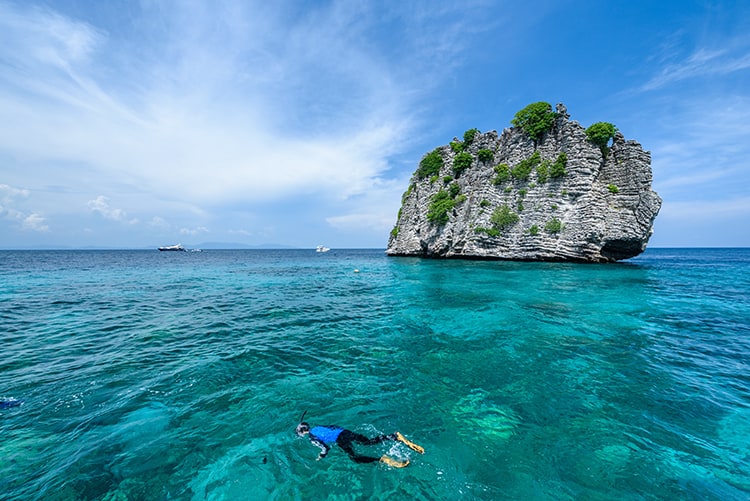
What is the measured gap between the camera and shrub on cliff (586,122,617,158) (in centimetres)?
3850

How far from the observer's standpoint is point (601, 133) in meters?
38.6

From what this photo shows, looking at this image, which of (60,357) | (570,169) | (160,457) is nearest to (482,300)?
(160,457)

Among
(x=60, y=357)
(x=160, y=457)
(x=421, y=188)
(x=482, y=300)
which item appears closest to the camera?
(x=160, y=457)

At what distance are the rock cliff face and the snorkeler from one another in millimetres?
43517

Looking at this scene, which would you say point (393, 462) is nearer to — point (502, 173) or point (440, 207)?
point (502, 173)

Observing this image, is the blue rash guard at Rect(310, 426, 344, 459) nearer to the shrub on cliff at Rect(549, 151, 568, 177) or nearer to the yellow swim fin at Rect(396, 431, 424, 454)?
the yellow swim fin at Rect(396, 431, 424, 454)

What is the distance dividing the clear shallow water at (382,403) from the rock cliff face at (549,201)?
88.9ft

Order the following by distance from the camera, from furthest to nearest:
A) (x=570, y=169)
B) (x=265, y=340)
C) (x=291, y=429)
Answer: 1. (x=570, y=169)
2. (x=265, y=340)
3. (x=291, y=429)

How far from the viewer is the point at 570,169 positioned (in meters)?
39.4

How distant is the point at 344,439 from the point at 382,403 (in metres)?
1.58

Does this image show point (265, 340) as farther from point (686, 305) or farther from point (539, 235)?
point (539, 235)

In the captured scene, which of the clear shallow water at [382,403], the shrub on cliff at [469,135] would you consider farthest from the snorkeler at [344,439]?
the shrub on cliff at [469,135]

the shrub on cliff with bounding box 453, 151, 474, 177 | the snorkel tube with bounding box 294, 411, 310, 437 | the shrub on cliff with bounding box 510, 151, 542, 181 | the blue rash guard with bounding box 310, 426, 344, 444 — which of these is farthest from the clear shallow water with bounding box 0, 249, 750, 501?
the shrub on cliff with bounding box 453, 151, 474, 177

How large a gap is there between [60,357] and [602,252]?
54.7m
